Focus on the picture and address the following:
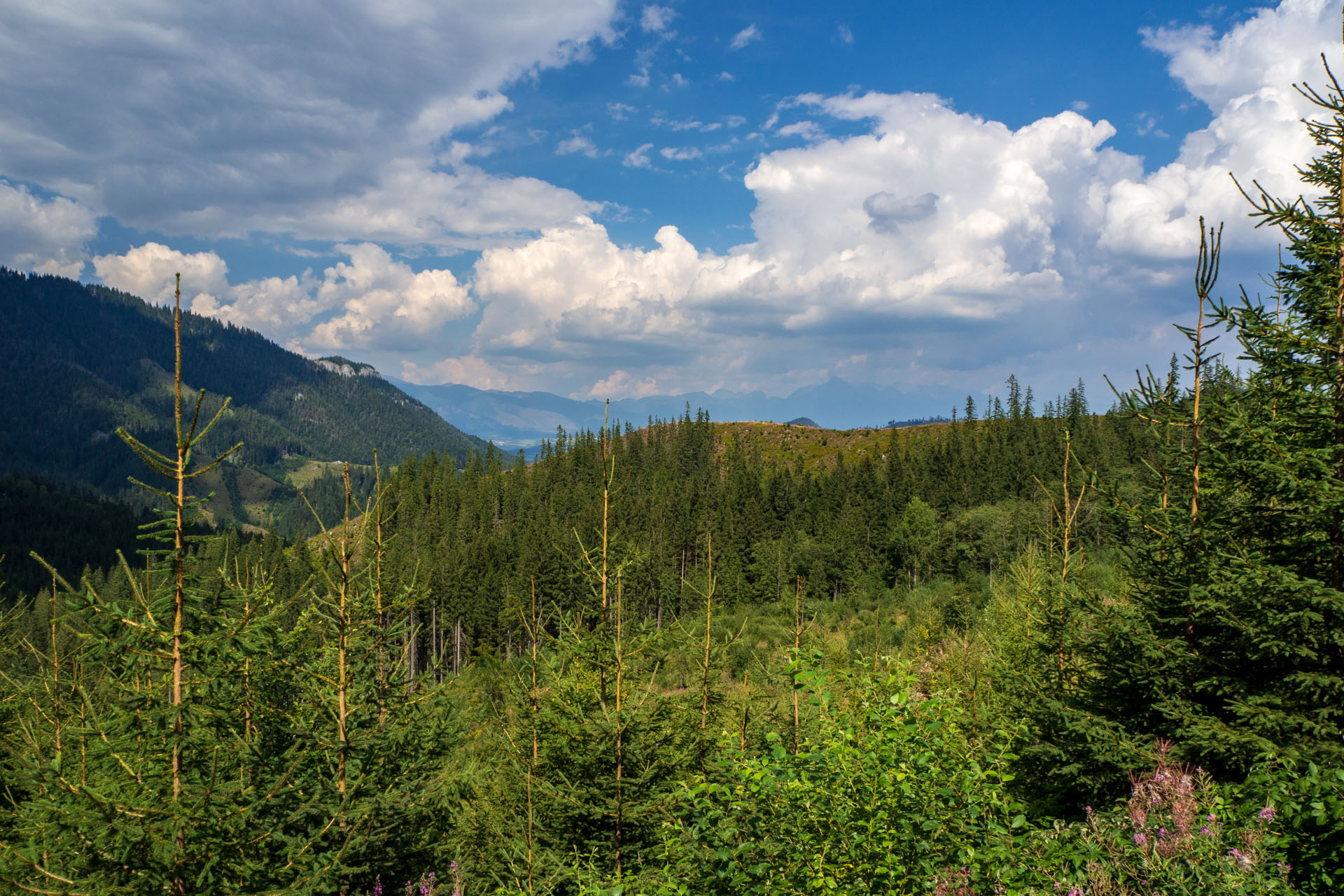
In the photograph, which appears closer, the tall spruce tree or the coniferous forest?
the coniferous forest

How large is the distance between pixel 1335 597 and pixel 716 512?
300ft

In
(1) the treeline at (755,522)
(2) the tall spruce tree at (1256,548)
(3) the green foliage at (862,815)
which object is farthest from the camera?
(1) the treeline at (755,522)

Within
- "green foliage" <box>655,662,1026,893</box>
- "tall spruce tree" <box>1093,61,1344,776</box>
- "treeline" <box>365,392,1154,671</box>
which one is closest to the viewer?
"green foliage" <box>655,662,1026,893</box>

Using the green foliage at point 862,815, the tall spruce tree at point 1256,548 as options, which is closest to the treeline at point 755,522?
the tall spruce tree at point 1256,548

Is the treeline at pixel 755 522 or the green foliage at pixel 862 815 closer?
the green foliage at pixel 862 815

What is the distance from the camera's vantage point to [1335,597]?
7125mm

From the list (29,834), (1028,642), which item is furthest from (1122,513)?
(29,834)

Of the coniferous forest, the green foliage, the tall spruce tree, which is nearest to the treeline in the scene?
the coniferous forest

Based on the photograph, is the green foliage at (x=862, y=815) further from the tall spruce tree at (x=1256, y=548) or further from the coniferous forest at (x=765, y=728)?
the tall spruce tree at (x=1256, y=548)

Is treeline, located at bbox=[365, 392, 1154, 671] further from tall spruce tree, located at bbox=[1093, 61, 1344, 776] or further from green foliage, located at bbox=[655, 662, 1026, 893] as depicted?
green foliage, located at bbox=[655, 662, 1026, 893]

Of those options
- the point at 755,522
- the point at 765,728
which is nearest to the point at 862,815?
the point at 765,728

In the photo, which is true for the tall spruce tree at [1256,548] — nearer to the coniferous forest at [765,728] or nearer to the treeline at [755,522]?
the coniferous forest at [765,728]

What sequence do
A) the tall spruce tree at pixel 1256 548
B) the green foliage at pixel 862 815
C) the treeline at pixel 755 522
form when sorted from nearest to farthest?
the green foliage at pixel 862 815 → the tall spruce tree at pixel 1256 548 → the treeline at pixel 755 522

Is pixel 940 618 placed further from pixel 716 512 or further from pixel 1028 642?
pixel 716 512
